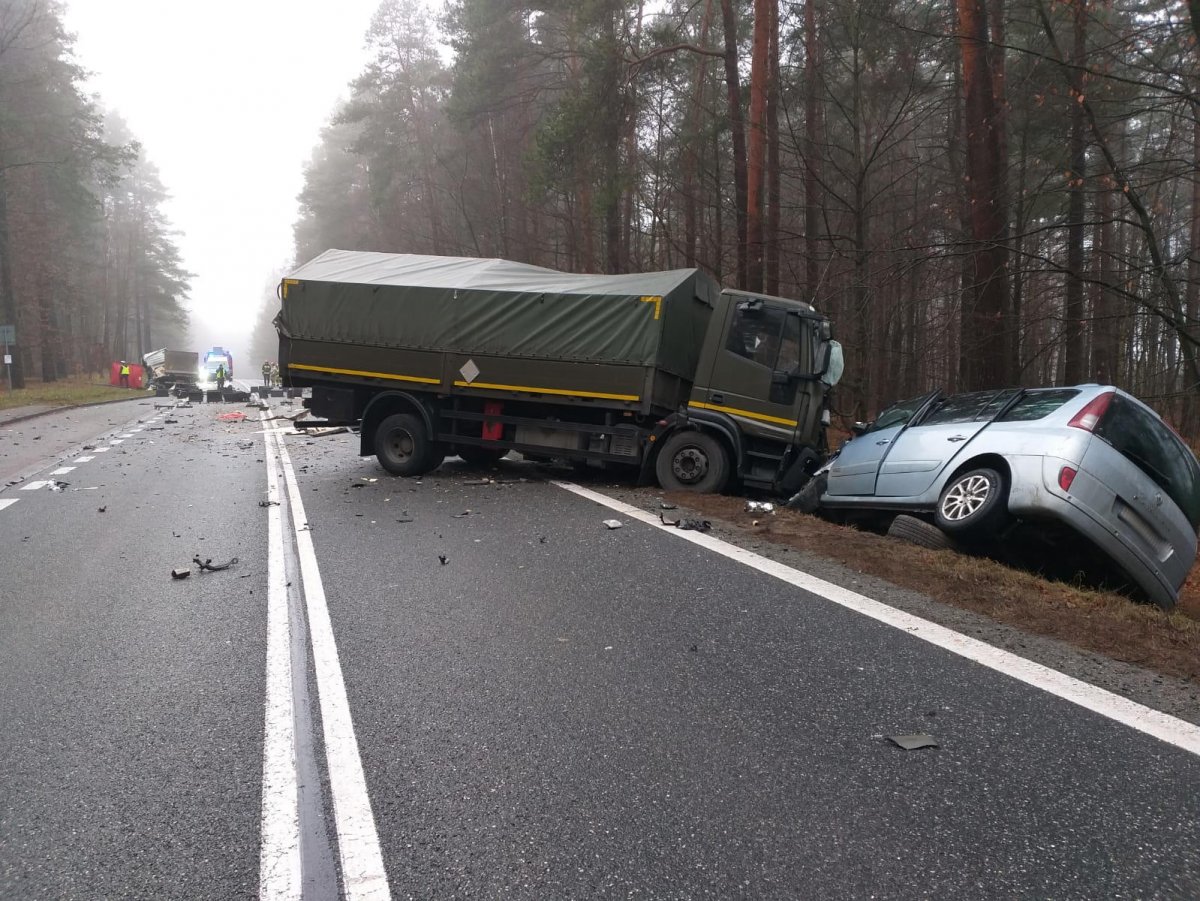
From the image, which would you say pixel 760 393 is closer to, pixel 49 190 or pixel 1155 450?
pixel 1155 450

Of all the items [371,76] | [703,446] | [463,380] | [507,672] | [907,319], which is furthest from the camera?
[371,76]

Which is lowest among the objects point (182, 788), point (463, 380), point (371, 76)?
point (182, 788)

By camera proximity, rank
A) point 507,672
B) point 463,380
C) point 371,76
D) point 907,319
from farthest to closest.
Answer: point 371,76, point 907,319, point 463,380, point 507,672

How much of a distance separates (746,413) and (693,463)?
893 mm

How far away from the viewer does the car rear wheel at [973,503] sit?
6012 millimetres

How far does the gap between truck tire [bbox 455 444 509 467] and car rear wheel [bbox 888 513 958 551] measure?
617 centimetres

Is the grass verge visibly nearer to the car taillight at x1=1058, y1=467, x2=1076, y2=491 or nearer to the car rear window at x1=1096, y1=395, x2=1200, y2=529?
the car taillight at x1=1058, y1=467, x2=1076, y2=491

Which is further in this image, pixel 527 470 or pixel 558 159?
pixel 558 159

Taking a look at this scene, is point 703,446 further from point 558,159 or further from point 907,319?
point 907,319

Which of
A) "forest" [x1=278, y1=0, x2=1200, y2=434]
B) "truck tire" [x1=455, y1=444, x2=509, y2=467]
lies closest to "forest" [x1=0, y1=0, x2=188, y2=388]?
"forest" [x1=278, y1=0, x2=1200, y2=434]

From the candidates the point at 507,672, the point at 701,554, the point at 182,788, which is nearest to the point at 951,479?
the point at 701,554

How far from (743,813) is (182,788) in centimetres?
209

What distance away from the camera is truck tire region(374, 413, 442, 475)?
1093 cm

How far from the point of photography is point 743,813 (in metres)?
2.75
